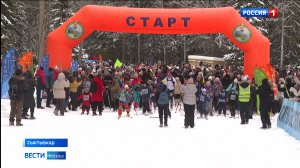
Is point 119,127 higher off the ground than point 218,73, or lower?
lower

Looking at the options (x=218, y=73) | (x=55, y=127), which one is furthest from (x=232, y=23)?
(x=55, y=127)

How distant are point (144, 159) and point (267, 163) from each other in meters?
2.06

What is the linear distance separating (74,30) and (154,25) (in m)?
3.35

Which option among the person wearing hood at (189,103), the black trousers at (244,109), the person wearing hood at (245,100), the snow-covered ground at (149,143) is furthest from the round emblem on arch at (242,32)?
the person wearing hood at (189,103)

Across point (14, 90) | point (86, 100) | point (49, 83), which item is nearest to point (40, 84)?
point (49, 83)

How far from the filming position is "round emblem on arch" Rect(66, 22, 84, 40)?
69.6 ft

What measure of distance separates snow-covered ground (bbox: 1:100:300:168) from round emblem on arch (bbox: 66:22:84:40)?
5.32m

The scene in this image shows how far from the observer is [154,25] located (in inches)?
840

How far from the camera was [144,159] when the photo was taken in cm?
849

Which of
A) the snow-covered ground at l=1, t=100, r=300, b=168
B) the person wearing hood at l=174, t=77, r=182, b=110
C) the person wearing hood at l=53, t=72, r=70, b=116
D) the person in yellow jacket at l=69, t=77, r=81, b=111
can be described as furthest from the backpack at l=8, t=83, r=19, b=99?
the person wearing hood at l=174, t=77, r=182, b=110

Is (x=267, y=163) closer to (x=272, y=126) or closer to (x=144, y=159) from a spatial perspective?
(x=144, y=159)

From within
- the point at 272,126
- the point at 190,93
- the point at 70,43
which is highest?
the point at 70,43

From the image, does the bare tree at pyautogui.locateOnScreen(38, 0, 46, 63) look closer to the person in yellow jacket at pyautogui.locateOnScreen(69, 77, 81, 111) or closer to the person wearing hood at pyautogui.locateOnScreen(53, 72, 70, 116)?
the person in yellow jacket at pyautogui.locateOnScreen(69, 77, 81, 111)

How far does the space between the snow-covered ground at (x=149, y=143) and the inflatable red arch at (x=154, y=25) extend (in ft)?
16.2
